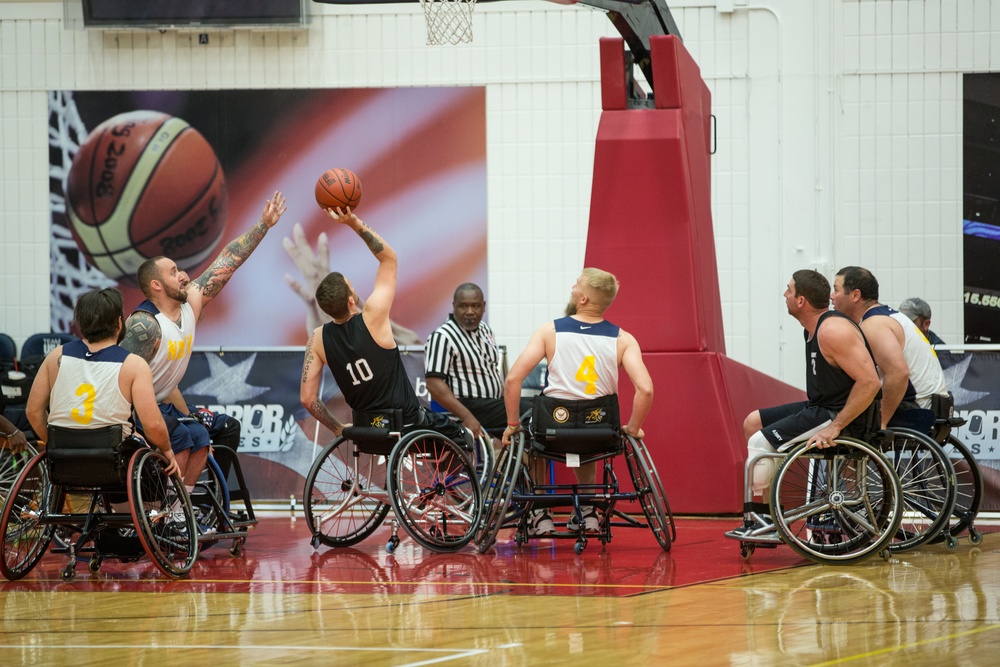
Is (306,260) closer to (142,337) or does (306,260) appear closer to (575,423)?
(142,337)

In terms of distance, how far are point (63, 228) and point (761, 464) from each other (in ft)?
25.0

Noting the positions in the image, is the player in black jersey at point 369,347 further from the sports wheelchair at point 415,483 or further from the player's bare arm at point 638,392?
the player's bare arm at point 638,392

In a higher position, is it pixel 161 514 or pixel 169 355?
pixel 169 355

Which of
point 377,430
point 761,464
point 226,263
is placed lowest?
point 761,464

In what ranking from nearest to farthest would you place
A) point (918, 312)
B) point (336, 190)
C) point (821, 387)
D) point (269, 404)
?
point (821, 387) → point (336, 190) → point (918, 312) → point (269, 404)

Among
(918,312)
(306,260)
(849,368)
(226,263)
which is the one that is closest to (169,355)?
(226,263)

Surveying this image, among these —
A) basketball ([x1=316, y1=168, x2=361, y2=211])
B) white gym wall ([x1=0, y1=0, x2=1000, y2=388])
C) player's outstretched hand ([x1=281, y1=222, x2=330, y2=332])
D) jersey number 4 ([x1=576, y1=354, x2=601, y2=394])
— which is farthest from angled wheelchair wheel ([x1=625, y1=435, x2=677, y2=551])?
player's outstretched hand ([x1=281, y1=222, x2=330, y2=332])

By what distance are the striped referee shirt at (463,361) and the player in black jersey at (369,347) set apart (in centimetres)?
70

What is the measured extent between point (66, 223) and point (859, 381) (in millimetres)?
7980

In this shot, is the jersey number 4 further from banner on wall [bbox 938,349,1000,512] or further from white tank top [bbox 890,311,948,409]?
banner on wall [bbox 938,349,1000,512]

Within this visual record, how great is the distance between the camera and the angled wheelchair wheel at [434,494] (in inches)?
223

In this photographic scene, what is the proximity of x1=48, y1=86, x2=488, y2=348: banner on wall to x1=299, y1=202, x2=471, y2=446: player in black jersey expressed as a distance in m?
4.84

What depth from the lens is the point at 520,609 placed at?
428 cm

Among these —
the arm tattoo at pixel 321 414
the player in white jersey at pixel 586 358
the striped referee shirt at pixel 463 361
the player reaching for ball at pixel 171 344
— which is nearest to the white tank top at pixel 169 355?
the player reaching for ball at pixel 171 344
